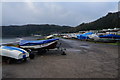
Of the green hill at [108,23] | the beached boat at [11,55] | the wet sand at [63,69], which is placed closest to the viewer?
the wet sand at [63,69]

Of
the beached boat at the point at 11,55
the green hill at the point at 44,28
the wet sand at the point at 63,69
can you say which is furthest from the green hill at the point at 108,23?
the beached boat at the point at 11,55

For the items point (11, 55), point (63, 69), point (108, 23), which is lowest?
point (63, 69)

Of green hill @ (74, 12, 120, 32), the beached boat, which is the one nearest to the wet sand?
the beached boat

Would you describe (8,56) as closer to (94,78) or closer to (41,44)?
(41,44)

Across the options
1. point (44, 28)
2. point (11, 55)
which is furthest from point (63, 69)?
point (44, 28)

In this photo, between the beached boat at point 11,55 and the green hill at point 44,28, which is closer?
the beached boat at point 11,55

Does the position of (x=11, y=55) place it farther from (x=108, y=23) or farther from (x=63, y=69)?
(x=108, y=23)

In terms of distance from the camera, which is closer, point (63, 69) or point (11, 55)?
point (63, 69)

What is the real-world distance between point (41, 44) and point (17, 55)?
435cm

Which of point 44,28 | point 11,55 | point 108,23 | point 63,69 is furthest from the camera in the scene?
point 44,28

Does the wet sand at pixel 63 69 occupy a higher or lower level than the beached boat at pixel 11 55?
lower

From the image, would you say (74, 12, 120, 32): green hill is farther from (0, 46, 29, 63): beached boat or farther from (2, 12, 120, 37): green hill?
(0, 46, 29, 63): beached boat

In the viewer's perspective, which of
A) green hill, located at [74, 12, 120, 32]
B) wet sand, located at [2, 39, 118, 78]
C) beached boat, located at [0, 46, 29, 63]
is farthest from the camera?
green hill, located at [74, 12, 120, 32]

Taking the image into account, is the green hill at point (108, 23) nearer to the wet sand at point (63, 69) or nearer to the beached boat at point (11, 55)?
the wet sand at point (63, 69)
